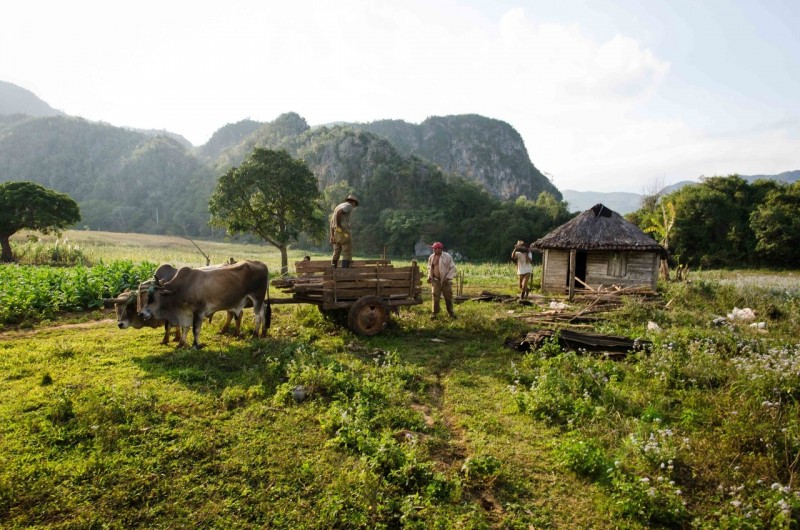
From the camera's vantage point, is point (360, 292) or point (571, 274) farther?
point (571, 274)

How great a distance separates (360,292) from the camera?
9.44m

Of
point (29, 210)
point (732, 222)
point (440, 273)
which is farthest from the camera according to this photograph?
point (732, 222)

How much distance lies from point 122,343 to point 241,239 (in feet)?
243

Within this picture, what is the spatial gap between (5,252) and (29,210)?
2715 mm

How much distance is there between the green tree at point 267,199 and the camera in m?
24.3

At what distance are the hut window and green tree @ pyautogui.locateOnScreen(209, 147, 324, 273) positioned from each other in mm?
16475

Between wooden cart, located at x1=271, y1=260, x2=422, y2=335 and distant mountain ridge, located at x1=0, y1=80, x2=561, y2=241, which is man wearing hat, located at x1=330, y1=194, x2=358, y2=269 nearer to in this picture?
wooden cart, located at x1=271, y1=260, x2=422, y2=335

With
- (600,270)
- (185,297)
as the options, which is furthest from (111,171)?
(185,297)

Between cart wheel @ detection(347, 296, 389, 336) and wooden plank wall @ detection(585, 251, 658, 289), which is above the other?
wooden plank wall @ detection(585, 251, 658, 289)

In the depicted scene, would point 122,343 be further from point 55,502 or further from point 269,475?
point 269,475

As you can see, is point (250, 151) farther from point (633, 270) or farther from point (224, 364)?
point (224, 364)

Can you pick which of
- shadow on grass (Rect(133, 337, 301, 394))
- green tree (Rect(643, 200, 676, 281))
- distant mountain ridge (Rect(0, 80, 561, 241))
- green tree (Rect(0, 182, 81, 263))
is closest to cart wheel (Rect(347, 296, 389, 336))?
shadow on grass (Rect(133, 337, 301, 394))

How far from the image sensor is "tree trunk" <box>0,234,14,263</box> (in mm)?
22000

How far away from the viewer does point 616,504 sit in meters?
3.97
